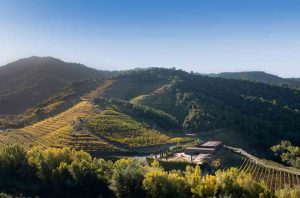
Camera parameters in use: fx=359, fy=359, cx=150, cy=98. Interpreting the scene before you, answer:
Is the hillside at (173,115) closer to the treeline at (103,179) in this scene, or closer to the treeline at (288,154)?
the treeline at (288,154)

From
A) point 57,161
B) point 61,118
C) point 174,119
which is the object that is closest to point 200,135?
point 174,119

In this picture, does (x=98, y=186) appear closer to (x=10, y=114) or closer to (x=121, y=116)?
(x=121, y=116)

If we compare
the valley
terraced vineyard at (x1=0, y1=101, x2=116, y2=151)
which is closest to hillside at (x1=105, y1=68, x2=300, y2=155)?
the valley

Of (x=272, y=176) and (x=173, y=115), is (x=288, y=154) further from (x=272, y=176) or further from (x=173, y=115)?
(x=173, y=115)

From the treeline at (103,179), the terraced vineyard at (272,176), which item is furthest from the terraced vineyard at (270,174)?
the treeline at (103,179)

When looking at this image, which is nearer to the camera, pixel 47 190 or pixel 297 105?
pixel 47 190

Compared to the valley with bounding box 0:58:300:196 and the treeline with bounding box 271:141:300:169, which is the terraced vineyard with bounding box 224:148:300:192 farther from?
the treeline with bounding box 271:141:300:169

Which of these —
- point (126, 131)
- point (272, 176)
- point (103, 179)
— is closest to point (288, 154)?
point (272, 176)
